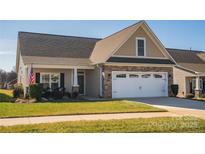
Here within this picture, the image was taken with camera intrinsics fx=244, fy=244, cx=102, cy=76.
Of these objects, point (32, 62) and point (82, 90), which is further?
point (82, 90)

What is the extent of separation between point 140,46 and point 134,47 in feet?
2.04

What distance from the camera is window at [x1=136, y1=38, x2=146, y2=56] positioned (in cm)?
1988

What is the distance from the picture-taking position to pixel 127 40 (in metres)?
19.4

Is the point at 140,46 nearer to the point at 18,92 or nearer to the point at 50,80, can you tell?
the point at 50,80

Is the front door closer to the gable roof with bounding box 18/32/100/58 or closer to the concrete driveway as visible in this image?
the gable roof with bounding box 18/32/100/58

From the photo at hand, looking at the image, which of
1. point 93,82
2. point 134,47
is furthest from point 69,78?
point 134,47

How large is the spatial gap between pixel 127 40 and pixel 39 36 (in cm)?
924

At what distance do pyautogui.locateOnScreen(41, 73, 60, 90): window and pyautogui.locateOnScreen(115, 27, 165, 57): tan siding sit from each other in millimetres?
5742

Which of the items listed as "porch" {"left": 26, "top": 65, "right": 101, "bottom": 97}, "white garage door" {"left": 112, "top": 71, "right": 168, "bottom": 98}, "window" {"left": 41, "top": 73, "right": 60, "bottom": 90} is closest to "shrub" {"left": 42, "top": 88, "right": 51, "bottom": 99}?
"porch" {"left": 26, "top": 65, "right": 101, "bottom": 97}

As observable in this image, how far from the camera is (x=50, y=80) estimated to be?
20.7 meters
